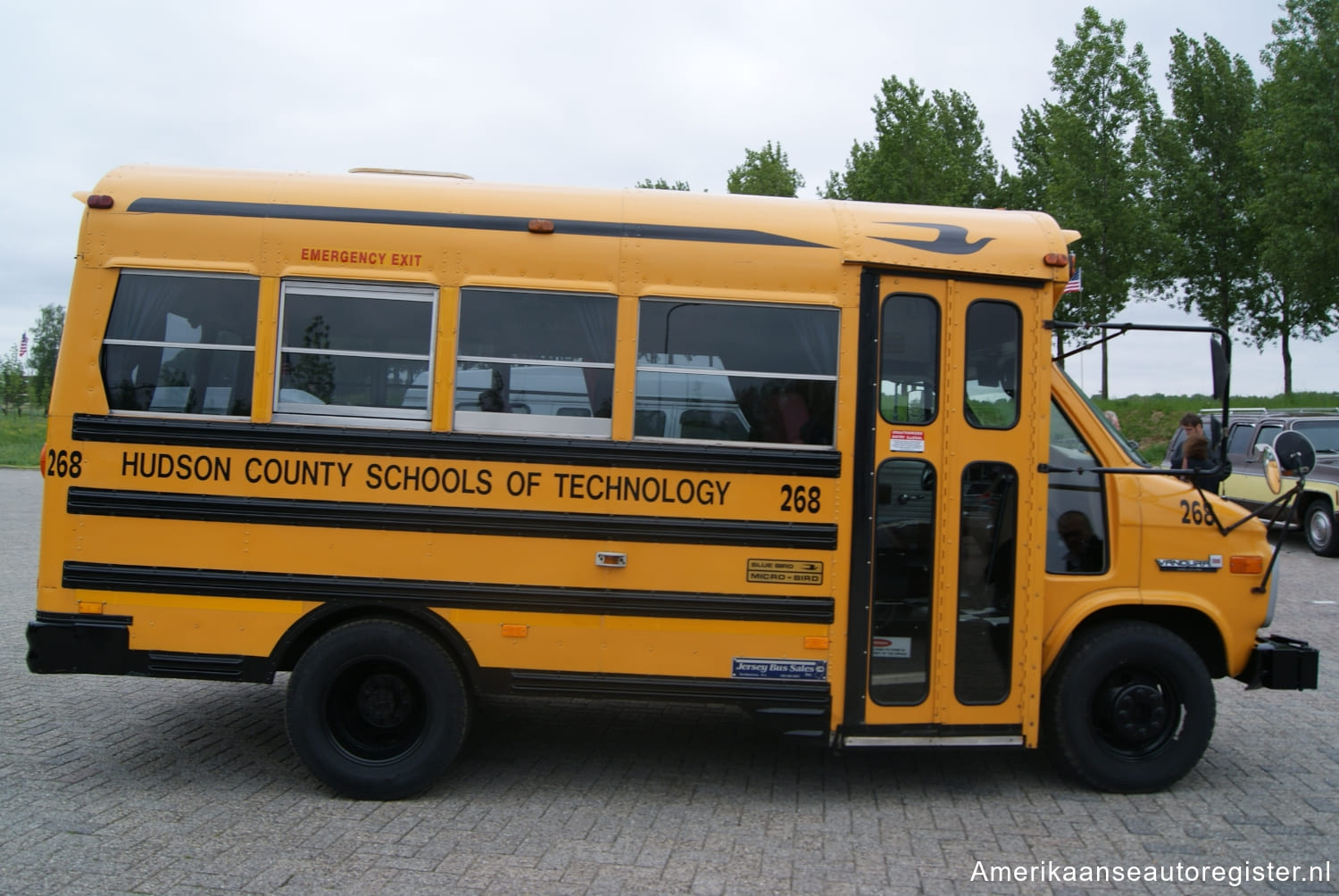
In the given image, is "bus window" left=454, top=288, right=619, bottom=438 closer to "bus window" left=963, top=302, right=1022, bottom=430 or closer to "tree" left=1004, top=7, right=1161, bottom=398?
"bus window" left=963, top=302, right=1022, bottom=430

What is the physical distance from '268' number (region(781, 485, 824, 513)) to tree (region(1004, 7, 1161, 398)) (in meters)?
19.5

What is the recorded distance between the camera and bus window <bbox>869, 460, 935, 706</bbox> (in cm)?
485

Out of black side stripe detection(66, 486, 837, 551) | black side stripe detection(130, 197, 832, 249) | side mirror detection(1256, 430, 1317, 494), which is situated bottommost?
black side stripe detection(66, 486, 837, 551)

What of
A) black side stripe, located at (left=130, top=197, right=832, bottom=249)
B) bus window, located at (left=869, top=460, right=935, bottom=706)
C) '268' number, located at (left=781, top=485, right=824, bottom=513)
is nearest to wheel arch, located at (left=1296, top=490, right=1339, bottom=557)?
bus window, located at (left=869, top=460, right=935, bottom=706)

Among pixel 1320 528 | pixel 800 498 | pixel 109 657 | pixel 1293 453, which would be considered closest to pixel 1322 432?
pixel 1320 528

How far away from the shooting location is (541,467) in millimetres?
4781

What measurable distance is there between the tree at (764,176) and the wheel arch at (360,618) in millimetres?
23834

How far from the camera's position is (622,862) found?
4164mm

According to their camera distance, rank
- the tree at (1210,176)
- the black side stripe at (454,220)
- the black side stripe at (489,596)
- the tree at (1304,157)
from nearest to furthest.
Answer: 1. the black side stripe at (489,596)
2. the black side stripe at (454,220)
3. the tree at (1304,157)
4. the tree at (1210,176)

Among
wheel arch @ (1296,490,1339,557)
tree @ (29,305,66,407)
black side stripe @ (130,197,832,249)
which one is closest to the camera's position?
black side stripe @ (130,197,832,249)

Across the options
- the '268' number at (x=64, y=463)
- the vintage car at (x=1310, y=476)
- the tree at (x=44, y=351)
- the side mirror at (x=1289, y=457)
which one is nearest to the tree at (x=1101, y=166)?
the vintage car at (x=1310, y=476)

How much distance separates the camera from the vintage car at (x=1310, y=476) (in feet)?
46.3

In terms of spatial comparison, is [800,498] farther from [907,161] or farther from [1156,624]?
[907,161]

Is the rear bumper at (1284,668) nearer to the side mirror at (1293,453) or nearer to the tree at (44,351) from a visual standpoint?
the side mirror at (1293,453)
